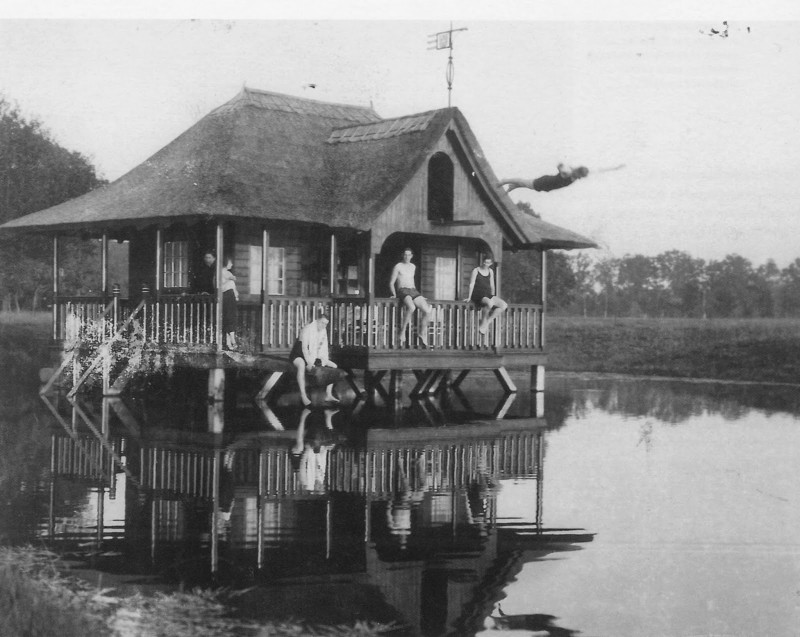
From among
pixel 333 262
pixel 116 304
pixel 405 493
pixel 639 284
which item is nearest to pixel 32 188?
pixel 116 304

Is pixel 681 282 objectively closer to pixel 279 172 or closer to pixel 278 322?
pixel 279 172

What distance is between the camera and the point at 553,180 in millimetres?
21359

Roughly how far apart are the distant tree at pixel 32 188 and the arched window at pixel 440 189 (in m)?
9.71

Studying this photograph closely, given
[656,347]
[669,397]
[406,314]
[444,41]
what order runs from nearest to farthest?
[444,41]
[406,314]
[669,397]
[656,347]

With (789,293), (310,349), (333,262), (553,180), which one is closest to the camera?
(310,349)

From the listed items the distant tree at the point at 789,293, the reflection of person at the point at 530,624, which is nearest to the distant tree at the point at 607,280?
the distant tree at the point at 789,293

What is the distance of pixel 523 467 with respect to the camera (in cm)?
1360

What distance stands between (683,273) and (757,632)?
47.0 meters

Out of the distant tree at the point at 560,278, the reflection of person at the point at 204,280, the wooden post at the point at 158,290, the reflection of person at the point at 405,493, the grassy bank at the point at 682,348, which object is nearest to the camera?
the reflection of person at the point at 405,493

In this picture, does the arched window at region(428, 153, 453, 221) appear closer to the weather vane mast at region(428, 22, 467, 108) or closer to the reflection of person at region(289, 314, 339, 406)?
the weather vane mast at region(428, 22, 467, 108)

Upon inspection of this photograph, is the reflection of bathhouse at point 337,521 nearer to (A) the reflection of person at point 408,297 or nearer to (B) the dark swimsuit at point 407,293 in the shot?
(A) the reflection of person at point 408,297

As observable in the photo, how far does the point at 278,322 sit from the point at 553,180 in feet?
20.8

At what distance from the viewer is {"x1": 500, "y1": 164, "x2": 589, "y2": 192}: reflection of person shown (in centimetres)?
2017

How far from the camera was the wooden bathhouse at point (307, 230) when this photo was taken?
20.1 meters
